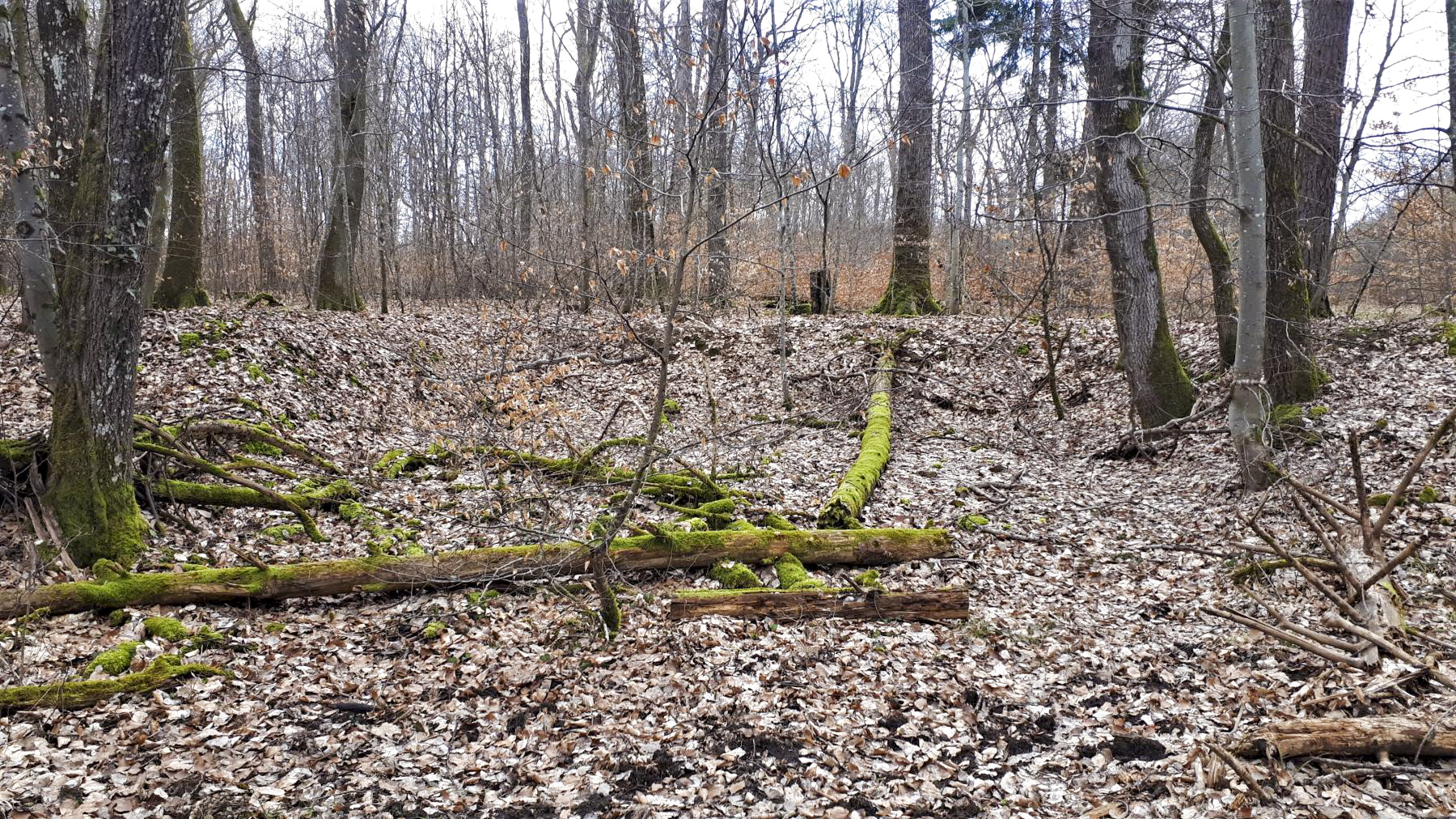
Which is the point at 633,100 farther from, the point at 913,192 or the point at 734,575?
the point at 734,575

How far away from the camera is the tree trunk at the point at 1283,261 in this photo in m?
8.19

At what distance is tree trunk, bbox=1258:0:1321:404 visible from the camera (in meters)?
8.19

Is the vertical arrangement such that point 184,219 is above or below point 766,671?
above

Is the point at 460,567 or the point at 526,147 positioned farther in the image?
the point at 526,147

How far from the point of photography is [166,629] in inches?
187

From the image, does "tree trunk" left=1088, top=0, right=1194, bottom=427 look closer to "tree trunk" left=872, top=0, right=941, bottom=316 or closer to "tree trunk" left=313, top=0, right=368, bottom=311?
"tree trunk" left=872, top=0, right=941, bottom=316

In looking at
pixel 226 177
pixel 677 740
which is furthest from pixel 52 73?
pixel 226 177

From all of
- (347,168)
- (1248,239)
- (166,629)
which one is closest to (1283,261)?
(1248,239)

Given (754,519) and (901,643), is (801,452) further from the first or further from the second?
(901,643)

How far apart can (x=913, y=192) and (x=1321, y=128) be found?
7012 mm

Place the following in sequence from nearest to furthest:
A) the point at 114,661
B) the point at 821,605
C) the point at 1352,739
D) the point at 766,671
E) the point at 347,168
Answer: the point at 1352,739, the point at 114,661, the point at 766,671, the point at 821,605, the point at 347,168

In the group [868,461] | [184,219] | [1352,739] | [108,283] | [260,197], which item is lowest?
[1352,739]

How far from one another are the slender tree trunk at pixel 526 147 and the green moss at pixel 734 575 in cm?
1025

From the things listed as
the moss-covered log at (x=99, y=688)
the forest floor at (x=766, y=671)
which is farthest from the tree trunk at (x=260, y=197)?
the moss-covered log at (x=99, y=688)
